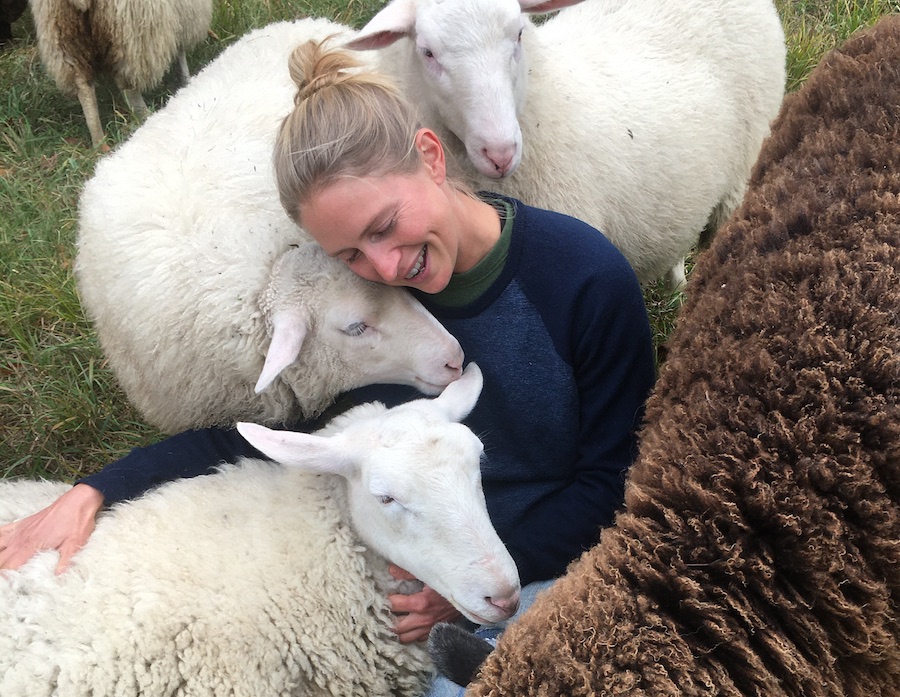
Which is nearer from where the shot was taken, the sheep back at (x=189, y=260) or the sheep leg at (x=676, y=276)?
the sheep back at (x=189, y=260)

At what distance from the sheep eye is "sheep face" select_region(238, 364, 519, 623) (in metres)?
0.32

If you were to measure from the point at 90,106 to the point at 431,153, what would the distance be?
3533 mm

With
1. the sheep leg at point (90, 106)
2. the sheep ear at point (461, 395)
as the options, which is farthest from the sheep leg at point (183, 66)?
the sheep ear at point (461, 395)

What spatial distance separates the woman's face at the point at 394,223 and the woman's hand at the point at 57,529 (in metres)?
0.93

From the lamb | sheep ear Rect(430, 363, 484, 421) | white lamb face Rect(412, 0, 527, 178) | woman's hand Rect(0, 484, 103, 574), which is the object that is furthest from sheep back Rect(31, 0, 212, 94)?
sheep ear Rect(430, 363, 484, 421)

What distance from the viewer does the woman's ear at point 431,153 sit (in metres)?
2.08

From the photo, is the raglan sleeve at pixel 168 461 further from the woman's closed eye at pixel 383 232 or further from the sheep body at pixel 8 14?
the sheep body at pixel 8 14

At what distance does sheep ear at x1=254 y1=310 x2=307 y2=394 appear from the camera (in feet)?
6.87

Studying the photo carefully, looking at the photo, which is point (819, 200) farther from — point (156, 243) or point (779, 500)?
point (156, 243)

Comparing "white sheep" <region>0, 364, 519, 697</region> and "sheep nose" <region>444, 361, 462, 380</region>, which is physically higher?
"sheep nose" <region>444, 361, 462, 380</region>

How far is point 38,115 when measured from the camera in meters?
5.16

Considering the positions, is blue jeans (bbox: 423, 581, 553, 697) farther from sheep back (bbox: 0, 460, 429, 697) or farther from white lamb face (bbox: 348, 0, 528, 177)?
white lamb face (bbox: 348, 0, 528, 177)

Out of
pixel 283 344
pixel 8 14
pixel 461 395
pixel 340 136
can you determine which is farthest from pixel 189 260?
pixel 8 14

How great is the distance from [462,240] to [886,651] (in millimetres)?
1287
